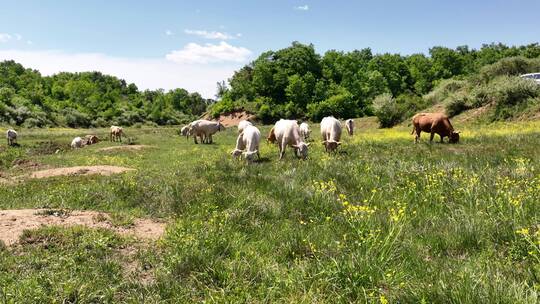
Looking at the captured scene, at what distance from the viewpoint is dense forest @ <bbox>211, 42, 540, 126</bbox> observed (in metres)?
81.3

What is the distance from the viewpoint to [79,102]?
114 m

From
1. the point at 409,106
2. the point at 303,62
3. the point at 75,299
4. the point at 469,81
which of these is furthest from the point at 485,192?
the point at 303,62

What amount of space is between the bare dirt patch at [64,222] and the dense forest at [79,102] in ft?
218

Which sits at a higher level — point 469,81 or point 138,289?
point 469,81

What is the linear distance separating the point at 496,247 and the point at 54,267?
6.94m

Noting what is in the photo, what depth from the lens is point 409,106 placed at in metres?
47.5

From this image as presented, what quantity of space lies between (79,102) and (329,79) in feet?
219

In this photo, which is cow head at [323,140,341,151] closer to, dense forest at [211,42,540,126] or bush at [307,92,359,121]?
dense forest at [211,42,540,126]

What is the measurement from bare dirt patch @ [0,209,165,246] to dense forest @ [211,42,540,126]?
65500mm

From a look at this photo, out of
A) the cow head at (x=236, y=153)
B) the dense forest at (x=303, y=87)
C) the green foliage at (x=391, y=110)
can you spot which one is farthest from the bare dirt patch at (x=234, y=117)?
the cow head at (x=236, y=153)

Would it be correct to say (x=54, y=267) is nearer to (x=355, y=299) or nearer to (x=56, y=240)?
(x=56, y=240)

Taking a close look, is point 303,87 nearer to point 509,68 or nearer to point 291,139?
point 509,68

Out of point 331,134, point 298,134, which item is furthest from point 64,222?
point 331,134

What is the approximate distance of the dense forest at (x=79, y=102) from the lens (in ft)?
257
